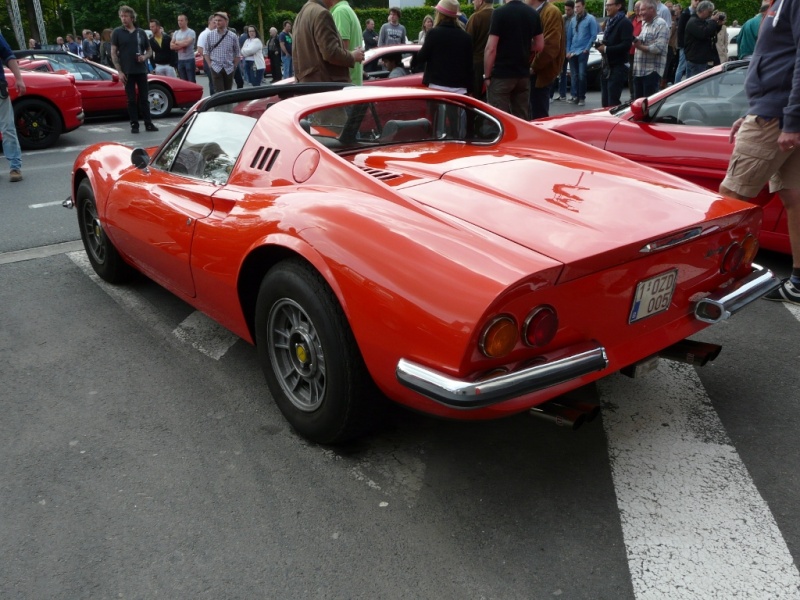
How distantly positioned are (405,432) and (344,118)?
58.2 inches

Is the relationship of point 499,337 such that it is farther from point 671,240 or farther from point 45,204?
point 45,204

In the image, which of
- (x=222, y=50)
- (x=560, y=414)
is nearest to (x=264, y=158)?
(x=560, y=414)

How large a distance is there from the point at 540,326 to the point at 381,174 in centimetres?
109

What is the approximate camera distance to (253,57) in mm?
17859

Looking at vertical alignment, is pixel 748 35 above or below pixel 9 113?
above

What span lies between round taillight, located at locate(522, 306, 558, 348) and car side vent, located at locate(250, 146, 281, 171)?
1433 millimetres

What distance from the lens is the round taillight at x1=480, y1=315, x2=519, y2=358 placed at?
7.03 ft

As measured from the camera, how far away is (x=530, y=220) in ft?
8.33

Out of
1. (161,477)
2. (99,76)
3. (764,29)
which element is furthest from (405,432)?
(99,76)

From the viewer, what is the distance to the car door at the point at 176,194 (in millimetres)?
3385

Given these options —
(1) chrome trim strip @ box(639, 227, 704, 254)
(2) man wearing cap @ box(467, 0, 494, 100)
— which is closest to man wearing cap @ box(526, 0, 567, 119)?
(2) man wearing cap @ box(467, 0, 494, 100)

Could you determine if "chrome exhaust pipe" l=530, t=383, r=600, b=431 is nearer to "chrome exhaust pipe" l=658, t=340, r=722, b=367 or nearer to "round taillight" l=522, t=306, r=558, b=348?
"round taillight" l=522, t=306, r=558, b=348

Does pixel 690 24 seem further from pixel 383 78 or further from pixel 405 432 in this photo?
pixel 405 432

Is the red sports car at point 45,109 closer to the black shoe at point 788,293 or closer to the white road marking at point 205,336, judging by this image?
the white road marking at point 205,336
